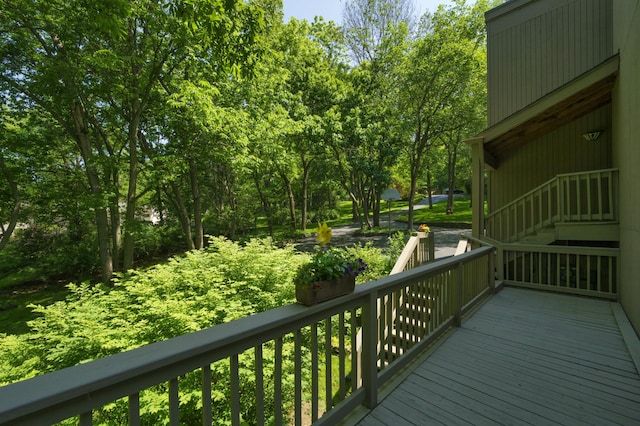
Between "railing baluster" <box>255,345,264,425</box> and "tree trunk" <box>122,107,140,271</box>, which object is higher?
"tree trunk" <box>122,107,140,271</box>

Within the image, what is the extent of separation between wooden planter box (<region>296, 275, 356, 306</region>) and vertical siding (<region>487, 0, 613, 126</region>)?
7133 mm

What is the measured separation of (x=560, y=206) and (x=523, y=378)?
3.73 meters

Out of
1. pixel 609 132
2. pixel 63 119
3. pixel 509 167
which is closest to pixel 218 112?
pixel 63 119

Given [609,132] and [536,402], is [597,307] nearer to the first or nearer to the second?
[536,402]

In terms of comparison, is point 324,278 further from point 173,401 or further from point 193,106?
point 193,106

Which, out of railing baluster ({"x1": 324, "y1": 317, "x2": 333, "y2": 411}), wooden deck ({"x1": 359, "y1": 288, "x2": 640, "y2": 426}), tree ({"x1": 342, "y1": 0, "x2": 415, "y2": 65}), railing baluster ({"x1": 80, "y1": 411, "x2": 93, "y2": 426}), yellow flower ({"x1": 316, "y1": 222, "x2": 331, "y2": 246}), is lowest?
wooden deck ({"x1": 359, "y1": 288, "x2": 640, "y2": 426})

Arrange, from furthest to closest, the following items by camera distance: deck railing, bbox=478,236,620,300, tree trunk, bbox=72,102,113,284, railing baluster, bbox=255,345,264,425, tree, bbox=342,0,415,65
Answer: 1. tree, bbox=342,0,415,65
2. tree trunk, bbox=72,102,113,284
3. deck railing, bbox=478,236,620,300
4. railing baluster, bbox=255,345,264,425

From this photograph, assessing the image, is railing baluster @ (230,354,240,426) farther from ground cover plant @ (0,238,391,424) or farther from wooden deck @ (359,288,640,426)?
ground cover plant @ (0,238,391,424)

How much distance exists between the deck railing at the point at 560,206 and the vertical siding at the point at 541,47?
2.38m

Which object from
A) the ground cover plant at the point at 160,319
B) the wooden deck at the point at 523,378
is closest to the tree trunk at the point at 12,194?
the ground cover plant at the point at 160,319

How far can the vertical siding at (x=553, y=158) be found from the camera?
5535 mm

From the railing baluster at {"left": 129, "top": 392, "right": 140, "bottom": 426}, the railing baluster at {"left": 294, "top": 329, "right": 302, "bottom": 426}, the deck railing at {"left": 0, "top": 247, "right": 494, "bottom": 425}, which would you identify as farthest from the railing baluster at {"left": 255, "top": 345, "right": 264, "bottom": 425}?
the railing baluster at {"left": 129, "top": 392, "right": 140, "bottom": 426}

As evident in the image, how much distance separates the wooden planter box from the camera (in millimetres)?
1582

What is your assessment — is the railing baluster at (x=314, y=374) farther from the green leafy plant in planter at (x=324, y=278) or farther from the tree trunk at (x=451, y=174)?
the tree trunk at (x=451, y=174)
